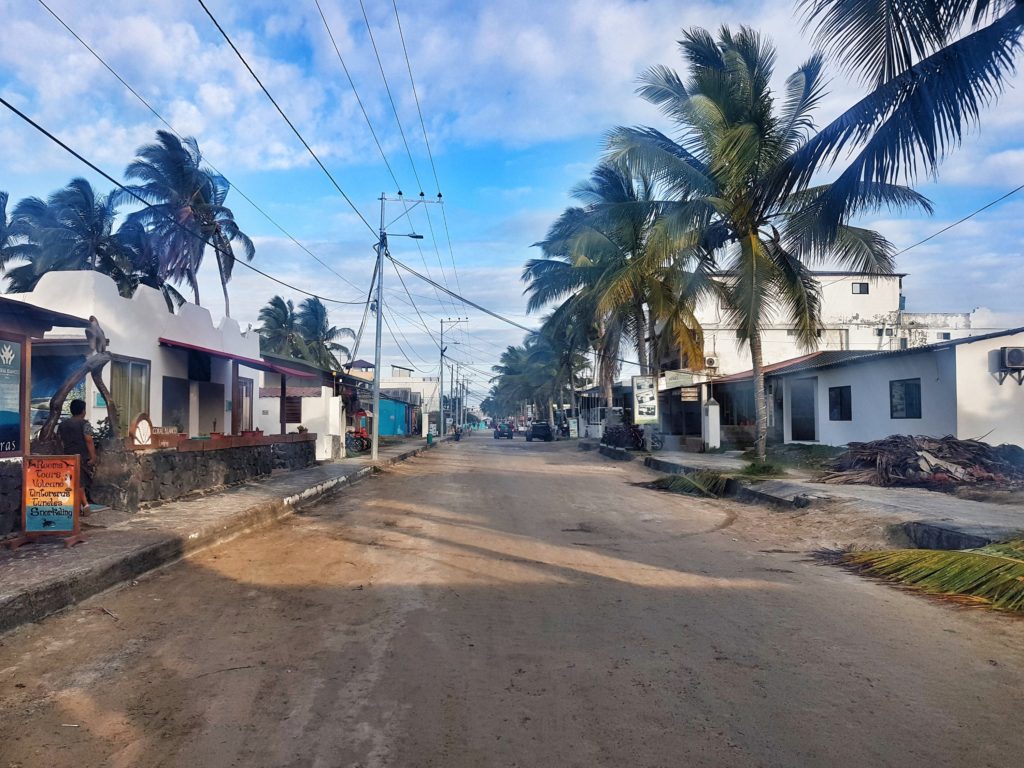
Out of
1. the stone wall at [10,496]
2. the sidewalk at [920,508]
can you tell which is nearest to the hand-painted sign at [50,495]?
the stone wall at [10,496]

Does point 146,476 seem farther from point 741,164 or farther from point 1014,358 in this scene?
point 1014,358

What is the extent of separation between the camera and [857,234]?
15.9 metres

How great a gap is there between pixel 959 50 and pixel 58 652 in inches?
346

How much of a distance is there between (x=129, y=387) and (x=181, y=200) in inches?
633

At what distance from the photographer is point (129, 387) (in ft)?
52.5

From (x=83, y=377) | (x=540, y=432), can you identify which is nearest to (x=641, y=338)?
(x=83, y=377)

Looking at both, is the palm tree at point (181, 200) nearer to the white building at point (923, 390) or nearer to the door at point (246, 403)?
the door at point (246, 403)

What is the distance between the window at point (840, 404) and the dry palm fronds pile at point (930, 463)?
272 inches

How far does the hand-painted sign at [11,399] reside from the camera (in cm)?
877

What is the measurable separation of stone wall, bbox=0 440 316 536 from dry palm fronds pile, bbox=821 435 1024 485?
11.5 metres

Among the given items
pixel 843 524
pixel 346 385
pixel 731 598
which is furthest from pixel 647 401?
pixel 731 598

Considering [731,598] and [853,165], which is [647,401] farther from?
[731,598]

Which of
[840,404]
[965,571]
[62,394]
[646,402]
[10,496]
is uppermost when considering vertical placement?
[646,402]

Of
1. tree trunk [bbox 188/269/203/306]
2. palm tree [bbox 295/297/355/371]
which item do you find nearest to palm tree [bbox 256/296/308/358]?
palm tree [bbox 295/297/355/371]
